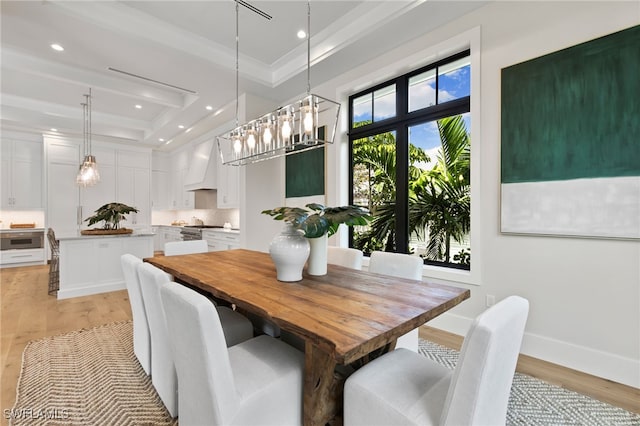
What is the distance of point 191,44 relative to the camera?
326 centimetres

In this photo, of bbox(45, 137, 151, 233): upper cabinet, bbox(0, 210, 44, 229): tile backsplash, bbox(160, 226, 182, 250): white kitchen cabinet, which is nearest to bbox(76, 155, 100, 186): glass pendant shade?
bbox(45, 137, 151, 233): upper cabinet

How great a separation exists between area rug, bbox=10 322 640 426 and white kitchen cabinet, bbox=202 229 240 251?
230cm

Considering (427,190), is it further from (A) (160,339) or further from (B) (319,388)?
(A) (160,339)

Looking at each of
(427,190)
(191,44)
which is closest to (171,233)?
(191,44)

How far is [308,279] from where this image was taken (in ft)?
5.89

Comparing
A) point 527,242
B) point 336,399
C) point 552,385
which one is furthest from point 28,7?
point 552,385

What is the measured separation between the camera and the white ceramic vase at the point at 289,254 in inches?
66.9

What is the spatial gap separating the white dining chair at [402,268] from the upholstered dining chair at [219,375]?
0.96 metres

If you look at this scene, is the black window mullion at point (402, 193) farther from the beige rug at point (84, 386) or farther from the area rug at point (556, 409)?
the beige rug at point (84, 386)

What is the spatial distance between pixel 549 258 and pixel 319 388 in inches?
81.1

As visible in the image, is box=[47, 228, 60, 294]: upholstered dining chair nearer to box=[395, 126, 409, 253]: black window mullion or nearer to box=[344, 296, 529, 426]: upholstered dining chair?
box=[395, 126, 409, 253]: black window mullion

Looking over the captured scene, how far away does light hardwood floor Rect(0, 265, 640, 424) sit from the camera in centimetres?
189

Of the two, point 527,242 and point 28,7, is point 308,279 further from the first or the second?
point 28,7

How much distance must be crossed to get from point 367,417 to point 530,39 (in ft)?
9.45
